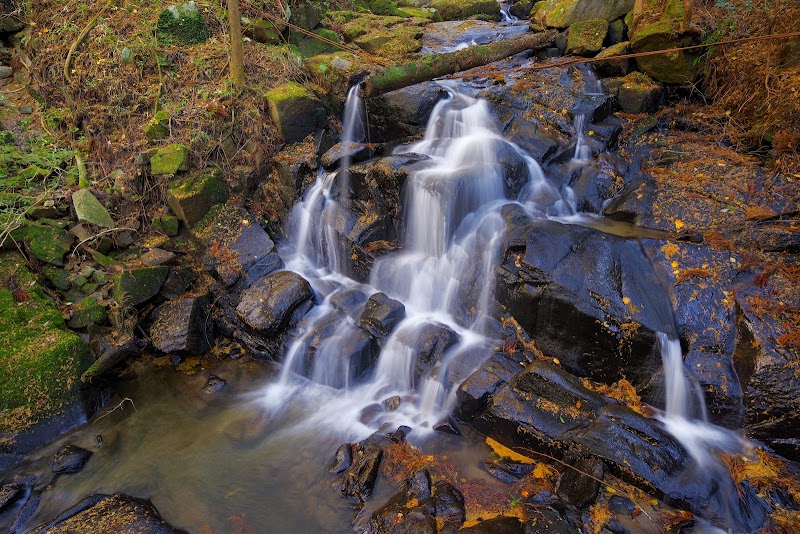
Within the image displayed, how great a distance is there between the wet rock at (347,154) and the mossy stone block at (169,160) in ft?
7.24

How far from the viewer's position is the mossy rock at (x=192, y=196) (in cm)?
688

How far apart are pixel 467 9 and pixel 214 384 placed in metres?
13.7

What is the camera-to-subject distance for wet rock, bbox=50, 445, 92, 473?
15.2ft

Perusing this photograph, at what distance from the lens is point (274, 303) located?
6227mm

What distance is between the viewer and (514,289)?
216 inches

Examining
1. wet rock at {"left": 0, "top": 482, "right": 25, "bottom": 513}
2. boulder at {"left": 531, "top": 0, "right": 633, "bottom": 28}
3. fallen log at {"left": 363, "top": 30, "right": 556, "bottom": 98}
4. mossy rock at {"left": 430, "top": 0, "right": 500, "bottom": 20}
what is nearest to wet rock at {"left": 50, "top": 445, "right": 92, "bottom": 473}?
wet rock at {"left": 0, "top": 482, "right": 25, "bottom": 513}

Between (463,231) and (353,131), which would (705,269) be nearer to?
(463,231)

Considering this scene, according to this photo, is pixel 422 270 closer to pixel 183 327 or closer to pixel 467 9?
pixel 183 327

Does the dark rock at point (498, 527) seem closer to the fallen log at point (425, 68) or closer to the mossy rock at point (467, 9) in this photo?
the fallen log at point (425, 68)

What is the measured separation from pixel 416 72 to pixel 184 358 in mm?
6182

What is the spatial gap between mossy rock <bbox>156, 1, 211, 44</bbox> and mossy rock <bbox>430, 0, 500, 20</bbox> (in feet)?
27.8

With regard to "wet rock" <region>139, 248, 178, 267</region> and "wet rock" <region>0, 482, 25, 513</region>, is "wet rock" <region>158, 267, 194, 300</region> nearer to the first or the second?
"wet rock" <region>139, 248, 178, 267</region>

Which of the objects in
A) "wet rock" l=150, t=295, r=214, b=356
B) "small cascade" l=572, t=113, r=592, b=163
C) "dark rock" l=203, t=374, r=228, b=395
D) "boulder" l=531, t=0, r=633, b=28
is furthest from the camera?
"boulder" l=531, t=0, r=633, b=28

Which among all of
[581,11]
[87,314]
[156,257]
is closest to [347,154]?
[156,257]
